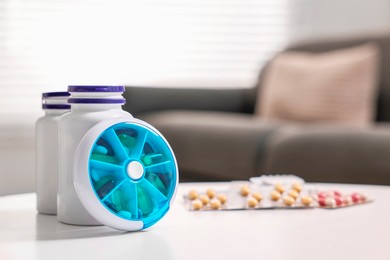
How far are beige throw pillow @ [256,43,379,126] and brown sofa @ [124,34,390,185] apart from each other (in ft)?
0.31

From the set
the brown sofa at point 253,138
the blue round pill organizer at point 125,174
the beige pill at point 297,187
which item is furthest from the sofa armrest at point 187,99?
the blue round pill organizer at point 125,174

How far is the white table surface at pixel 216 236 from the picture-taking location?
0.73 meters

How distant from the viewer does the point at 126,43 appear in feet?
12.8

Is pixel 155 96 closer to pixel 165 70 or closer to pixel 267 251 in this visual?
pixel 165 70

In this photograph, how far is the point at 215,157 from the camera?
97.3 inches

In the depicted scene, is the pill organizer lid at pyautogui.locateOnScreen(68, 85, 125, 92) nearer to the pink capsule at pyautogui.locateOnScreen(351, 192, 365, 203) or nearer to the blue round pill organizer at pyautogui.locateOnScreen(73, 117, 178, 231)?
the blue round pill organizer at pyautogui.locateOnScreen(73, 117, 178, 231)

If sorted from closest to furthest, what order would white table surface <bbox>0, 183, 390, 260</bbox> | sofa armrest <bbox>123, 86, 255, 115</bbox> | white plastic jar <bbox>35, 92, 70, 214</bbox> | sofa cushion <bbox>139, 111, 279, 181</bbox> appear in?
white table surface <bbox>0, 183, 390, 260</bbox>, white plastic jar <bbox>35, 92, 70, 214</bbox>, sofa cushion <bbox>139, 111, 279, 181</bbox>, sofa armrest <bbox>123, 86, 255, 115</bbox>

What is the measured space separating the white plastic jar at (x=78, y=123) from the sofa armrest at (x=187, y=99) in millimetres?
2045

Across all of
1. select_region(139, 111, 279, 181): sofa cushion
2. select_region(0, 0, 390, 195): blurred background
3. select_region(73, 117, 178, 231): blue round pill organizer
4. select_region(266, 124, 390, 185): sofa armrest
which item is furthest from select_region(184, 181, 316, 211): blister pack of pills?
select_region(0, 0, 390, 195): blurred background

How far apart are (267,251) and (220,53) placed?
337 cm

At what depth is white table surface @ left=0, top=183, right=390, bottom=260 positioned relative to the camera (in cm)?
73

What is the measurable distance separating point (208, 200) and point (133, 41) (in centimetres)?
295

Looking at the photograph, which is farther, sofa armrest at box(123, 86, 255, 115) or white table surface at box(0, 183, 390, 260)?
sofa armrest at box(123, 86, 255, 115)

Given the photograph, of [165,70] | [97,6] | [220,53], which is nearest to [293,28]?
[220,53]
